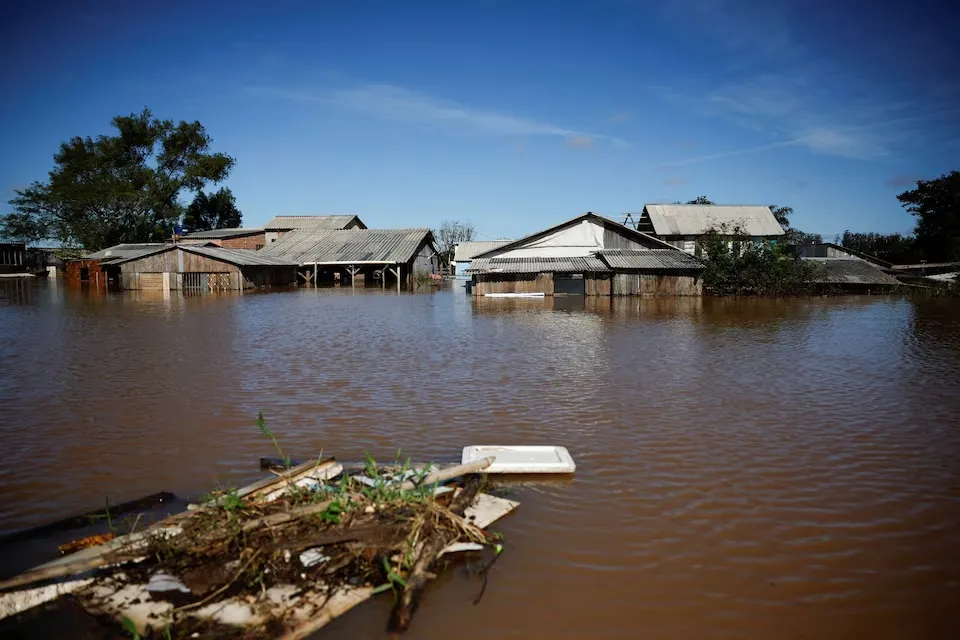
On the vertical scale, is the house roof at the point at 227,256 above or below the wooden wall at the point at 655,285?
above

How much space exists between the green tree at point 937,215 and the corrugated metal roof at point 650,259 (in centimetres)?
1463

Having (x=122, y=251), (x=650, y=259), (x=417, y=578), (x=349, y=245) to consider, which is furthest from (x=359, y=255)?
(x=417, y=578)

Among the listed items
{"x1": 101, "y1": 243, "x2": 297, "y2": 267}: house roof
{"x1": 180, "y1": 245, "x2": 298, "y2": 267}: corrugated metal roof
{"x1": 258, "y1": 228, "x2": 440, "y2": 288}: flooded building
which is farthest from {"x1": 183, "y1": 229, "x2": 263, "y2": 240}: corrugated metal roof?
{"x1": 101, "y1": 243, "x2": 297, "y2": 267}: house roof

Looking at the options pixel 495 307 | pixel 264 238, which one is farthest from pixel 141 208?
pixel 495 307

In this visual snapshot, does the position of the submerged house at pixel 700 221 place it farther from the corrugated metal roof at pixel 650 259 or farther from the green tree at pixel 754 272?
the corrugated metal roof at pixel 650 259

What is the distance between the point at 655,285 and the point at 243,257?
22.9 m

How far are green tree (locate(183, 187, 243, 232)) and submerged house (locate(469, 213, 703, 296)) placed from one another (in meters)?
43.1

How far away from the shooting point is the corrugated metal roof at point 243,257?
33812 mm

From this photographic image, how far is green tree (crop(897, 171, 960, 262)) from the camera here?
109ft

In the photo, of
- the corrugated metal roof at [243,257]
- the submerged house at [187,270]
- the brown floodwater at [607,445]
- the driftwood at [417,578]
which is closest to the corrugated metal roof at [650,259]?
the brown floodwater at [607,445]

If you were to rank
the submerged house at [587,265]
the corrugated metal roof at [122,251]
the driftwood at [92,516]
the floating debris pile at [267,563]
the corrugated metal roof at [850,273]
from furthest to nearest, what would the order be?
the corrugated metal roof at [122,251], the corrugated metal roof at [850,273], the submerged house at [587,265], the driftwood at [92,516], the floating debris pile at [267,563]

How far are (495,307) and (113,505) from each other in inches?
730

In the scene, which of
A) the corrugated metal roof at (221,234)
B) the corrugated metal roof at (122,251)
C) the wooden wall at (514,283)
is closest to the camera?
the wooden wall at (514,283)

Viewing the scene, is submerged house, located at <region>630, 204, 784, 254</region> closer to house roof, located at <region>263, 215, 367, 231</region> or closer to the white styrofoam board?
house roof, located at <region>263, 215, 367, 231</region>
